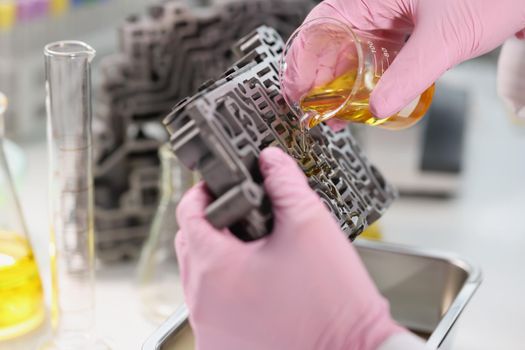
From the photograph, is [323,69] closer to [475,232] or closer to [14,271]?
[14,271]

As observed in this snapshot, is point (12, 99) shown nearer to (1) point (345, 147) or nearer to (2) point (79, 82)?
(2) point (79, 82)

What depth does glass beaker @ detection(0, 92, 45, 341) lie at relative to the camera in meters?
0.99

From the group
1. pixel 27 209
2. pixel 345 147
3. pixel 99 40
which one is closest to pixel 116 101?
pixel 27 209

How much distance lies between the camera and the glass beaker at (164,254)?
45.9 inches

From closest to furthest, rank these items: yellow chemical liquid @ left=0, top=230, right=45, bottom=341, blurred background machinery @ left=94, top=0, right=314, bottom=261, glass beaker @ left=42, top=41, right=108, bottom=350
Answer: glass beaker @ left=42, top=41, right=108, bottom=350 < yellow chemical liquid @ left=0, top=230, right=45, bottom=341 < blurred background machinery @ left=94, top=0, right=314, bottom=261

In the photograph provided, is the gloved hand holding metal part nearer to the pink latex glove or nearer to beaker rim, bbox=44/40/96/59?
the pink latex glove

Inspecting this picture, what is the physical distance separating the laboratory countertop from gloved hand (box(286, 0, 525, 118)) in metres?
0.43

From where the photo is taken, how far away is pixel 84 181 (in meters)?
0.93

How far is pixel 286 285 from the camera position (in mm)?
664

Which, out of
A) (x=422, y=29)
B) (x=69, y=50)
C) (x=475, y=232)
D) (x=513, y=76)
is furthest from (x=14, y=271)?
(x=475, y=232)

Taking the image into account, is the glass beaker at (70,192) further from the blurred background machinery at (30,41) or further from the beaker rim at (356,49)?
the blurred background machinery at (30,41)

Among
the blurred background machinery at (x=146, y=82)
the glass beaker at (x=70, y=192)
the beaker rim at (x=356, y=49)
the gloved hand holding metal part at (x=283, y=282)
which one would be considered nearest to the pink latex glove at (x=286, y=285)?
the gloved hand holding metal part at (x=283, y=282)

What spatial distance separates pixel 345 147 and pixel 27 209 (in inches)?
28.6

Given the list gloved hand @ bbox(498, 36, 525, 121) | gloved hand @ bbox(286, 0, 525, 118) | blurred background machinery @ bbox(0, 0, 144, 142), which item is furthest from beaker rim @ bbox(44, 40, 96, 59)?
blurred background machinery @ bbox(0, 0, 144, 142)
